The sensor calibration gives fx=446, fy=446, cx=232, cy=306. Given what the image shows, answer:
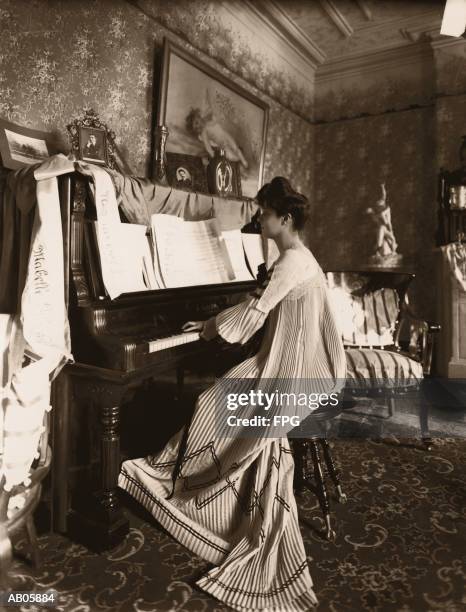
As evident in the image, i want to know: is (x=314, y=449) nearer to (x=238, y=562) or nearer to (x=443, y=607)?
(x=238, y=562)

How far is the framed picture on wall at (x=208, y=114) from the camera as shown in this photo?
139 inches

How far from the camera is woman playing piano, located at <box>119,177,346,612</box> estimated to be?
5.51 feet

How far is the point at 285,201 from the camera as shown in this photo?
6.75 ft

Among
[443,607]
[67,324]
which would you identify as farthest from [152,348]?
[443,607]

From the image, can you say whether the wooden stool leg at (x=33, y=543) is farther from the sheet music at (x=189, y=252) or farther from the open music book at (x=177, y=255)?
the sheet music at (x=189, y=252)

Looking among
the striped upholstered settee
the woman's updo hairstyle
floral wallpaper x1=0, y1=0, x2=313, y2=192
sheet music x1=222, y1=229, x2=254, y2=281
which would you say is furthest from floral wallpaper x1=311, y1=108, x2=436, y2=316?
the woman's updo hairstyle

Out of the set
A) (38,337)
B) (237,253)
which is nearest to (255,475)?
(38,337)

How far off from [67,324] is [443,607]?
1.73 meters

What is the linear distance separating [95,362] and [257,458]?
0.79 metres

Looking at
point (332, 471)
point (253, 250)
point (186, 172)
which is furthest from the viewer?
point (186, 172)

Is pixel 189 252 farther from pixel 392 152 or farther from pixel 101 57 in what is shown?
pixel 392 152

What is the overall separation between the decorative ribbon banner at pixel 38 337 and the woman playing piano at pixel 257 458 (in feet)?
1.83

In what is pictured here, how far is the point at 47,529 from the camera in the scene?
1996 mm

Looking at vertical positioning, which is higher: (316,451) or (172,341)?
(172,341)
